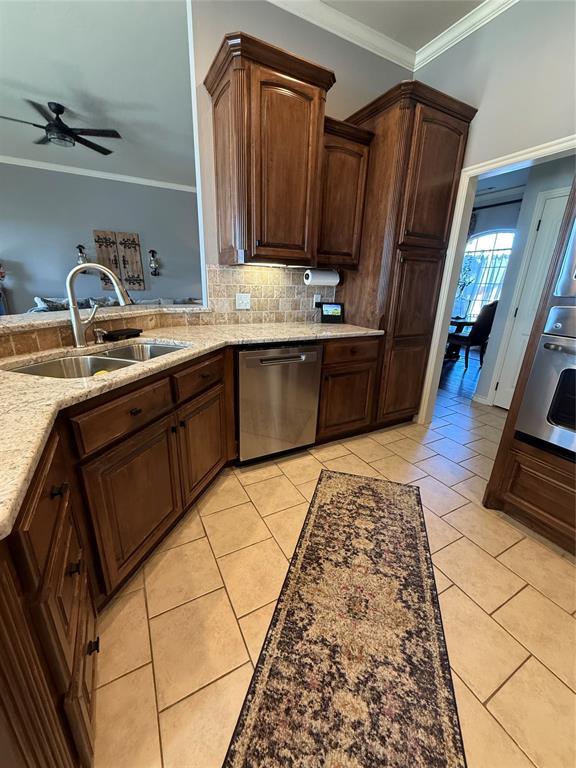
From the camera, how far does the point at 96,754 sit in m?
0.88

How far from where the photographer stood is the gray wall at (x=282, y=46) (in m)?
1.97

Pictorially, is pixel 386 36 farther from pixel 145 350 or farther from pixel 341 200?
pixel 145 350

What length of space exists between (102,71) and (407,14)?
258 cm

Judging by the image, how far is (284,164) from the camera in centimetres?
197

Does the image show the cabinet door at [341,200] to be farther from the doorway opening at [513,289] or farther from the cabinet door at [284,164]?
the doorway opening at [513,289]

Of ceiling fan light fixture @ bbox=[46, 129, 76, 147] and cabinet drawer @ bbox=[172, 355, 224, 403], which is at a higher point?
ceiling fan light fixture @ bbox=[46, 129, 76, 147]

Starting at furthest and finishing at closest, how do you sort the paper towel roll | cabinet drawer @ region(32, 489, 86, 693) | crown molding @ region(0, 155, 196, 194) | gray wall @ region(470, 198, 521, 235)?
gray wall @ region(470, 198, 521, 235) → crown molding @ region(0, 155, 196, 194) → the paper towel roll → cabinet drawer @ region(32, 489, 86, 693)

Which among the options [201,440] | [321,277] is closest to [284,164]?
[321,277]

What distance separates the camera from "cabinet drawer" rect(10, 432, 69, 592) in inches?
22.4

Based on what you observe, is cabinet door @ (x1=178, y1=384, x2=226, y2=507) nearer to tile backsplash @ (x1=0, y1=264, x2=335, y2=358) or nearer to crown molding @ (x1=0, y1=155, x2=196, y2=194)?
tile backsplash @ (x1=0, y1=264, x2=335, y2=358)

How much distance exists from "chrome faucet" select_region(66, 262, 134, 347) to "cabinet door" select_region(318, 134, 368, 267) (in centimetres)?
150

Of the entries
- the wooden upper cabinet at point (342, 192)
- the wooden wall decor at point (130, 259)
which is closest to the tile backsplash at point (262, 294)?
the wooden upper cabinet at point (342, 192)

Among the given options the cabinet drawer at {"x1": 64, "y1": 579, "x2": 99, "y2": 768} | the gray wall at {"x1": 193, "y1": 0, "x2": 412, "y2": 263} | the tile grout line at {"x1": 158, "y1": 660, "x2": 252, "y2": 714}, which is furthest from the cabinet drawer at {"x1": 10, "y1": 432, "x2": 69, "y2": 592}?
the gray wall at {"x1": 193, "y1": 0, "x2": 412, "y2": 263}

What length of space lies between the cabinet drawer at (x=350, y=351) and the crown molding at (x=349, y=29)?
2.34 metres
